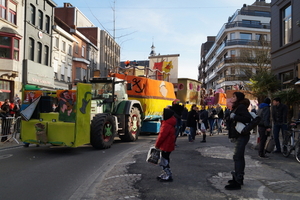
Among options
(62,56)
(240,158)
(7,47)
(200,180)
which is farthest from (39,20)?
(240,158)

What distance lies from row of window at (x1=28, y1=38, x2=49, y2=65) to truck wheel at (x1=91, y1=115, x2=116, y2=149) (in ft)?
61.9

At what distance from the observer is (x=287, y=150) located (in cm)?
791

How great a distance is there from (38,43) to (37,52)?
3.11ft

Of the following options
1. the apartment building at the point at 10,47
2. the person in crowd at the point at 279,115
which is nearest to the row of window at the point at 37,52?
the apartment building at the point at 10,47

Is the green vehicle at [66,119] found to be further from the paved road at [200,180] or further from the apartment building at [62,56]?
the apartment building at [62,56]

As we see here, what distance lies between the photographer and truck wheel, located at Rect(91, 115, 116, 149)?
Answer: 28.4ft

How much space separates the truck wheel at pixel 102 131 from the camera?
8664 millimetres

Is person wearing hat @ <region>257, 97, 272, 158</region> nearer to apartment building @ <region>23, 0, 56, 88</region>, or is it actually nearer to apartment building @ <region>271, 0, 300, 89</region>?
apartment building @ <region>271, 0, 300, 89</region>

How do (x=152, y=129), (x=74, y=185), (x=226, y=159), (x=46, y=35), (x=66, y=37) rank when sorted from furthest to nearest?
(x=66, y=37) < (x=46, y=35) < (x=152, y=129) < (x=226, y=159) < (x=74, y=185)

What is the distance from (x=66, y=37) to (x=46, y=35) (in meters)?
4.80

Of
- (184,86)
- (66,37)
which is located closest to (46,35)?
(66,37)

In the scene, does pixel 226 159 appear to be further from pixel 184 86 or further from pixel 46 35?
pixel 46 35

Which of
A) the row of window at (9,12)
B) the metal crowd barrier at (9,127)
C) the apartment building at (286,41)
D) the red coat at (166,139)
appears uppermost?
the row of window at (9,12)

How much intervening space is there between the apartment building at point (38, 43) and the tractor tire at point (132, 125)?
15.5 meters
